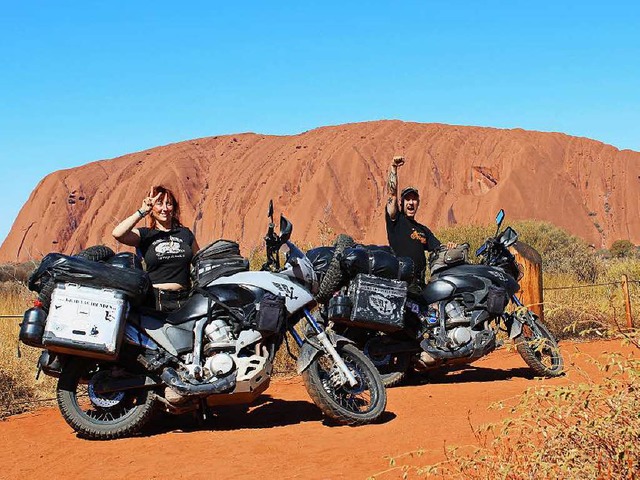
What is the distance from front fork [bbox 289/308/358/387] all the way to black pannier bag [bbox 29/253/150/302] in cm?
121

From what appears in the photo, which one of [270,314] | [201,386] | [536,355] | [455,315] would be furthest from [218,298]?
[536,355]

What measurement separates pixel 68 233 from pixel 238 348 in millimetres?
70172

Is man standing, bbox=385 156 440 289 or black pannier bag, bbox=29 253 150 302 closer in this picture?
black pannier bag, bbox=29 253 150 302

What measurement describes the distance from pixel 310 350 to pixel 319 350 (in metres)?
0.07

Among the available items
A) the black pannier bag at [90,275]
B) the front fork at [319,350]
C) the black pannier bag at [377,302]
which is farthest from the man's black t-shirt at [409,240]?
the black pannier bag at [90,275]

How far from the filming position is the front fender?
6.17 meters

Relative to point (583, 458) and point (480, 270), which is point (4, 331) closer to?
point (480, 270)

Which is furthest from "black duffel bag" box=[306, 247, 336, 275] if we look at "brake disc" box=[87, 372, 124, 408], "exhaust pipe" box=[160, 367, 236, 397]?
"brake disc" box=[87, 372, 124, 408]

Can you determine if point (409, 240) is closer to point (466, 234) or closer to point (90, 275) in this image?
point (90, 275)

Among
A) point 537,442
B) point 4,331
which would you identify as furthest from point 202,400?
point 4,331

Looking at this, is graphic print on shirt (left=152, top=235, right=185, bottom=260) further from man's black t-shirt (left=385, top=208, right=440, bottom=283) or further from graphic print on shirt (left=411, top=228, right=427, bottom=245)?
graphic print on shirt (left=411, top=228, right=427, bottom=245)

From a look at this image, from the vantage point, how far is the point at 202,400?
619 cm

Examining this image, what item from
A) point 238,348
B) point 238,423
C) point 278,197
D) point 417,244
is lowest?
point 238,423

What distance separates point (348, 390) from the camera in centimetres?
633
